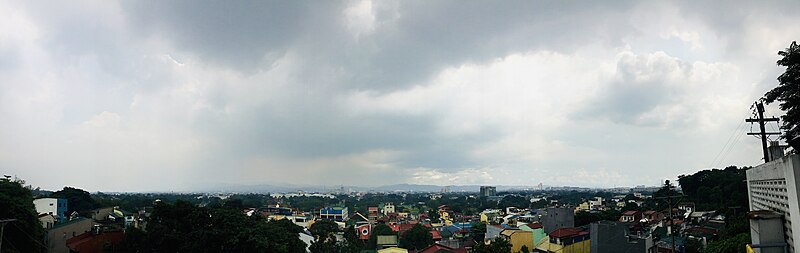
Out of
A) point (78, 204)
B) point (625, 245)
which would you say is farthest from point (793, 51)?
point (78, 204)

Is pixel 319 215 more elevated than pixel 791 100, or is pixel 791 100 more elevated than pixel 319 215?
pixel 791 100

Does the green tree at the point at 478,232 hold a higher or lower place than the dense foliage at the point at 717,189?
lower

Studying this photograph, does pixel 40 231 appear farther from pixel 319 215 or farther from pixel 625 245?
pixel 319 215

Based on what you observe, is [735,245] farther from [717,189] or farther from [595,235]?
[717,189]

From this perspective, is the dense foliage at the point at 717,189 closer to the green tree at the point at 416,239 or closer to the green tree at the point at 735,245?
the green tree at the point at 735,245

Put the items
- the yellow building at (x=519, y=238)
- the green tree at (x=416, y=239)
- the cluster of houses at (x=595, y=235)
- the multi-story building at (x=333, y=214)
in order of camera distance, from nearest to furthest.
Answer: the cluster of houses at (x=595, y=235) < the yellow building at (x=519, y=238) < the green tree at (x=416, y=239) < the multi-story building at (x=333, y=214)

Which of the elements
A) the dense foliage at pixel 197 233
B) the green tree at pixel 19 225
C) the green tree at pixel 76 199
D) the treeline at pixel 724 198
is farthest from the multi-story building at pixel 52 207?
the treeline at pixel 724 198

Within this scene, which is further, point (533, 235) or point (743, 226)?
point (533, 235)
